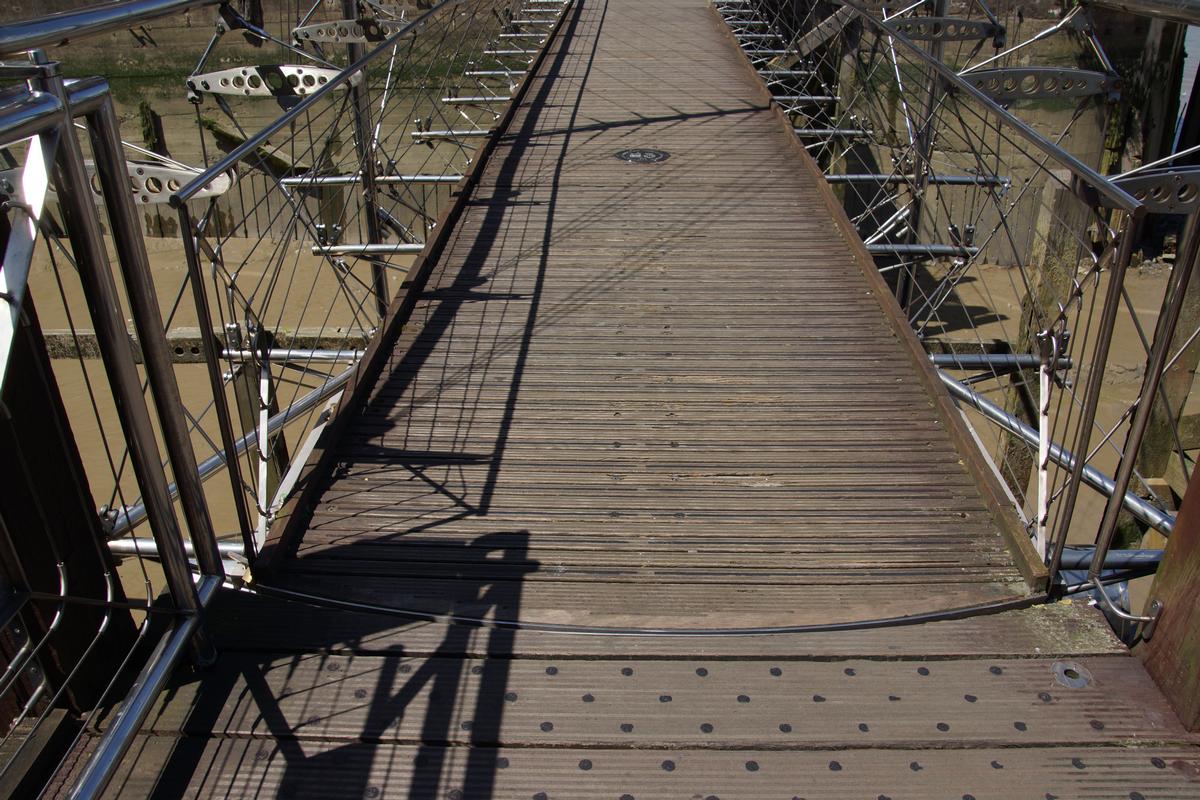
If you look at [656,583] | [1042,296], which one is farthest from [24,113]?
[1042,296]

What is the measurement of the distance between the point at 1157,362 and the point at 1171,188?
1.28 feet

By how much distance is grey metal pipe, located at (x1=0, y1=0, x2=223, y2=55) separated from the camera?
5.56 feet

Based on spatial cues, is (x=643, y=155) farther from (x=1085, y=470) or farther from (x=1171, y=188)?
(x=1171, y=188)

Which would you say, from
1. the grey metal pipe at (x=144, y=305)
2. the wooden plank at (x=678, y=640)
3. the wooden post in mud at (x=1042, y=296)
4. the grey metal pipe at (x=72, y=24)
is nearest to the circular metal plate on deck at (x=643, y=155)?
the wooden post in mud at (x=1042, y=296)

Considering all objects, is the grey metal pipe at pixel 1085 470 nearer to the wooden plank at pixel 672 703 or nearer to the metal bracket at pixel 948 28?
the wooden plank at pixel 672 703

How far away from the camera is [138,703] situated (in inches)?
78.3

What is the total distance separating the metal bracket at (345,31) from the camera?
6.73 metres

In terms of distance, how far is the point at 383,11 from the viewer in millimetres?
7953

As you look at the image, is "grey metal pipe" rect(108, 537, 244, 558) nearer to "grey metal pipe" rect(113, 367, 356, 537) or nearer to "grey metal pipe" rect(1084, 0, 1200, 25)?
"grey metal pipe" rect(113, 367, 356, 537)

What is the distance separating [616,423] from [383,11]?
5.74 meters

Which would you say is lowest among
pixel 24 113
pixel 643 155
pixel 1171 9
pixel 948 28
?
pixel 643 155

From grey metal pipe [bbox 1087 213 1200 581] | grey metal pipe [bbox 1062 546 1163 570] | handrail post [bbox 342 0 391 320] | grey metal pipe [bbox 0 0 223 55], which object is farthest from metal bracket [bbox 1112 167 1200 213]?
handrail post [bbox 342 0 391 320]

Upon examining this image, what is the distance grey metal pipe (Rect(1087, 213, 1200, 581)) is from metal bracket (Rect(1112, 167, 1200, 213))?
11 centimetres

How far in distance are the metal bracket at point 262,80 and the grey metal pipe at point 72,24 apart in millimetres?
3130
